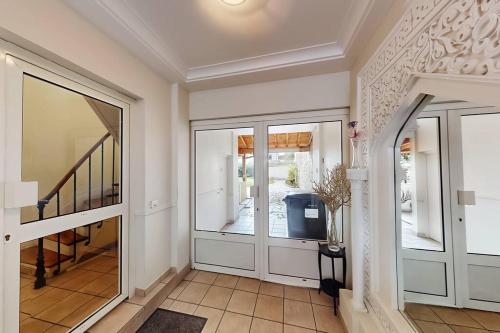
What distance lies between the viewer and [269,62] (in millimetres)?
2176

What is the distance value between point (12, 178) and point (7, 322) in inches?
34.0

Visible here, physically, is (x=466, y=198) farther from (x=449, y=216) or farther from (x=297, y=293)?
(x=297, y=293)

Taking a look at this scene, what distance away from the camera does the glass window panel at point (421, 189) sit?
1.33m

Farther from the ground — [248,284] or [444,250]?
[444,250]

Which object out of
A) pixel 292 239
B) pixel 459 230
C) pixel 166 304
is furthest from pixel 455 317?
pixel 166 304

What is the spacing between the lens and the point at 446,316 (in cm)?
120

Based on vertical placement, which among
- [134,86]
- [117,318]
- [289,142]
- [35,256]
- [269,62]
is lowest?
[117,318]

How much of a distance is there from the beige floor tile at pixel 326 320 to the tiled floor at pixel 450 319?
75 centimetres

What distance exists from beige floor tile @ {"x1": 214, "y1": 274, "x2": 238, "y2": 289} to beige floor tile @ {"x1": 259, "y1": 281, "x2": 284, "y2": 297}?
0.36m

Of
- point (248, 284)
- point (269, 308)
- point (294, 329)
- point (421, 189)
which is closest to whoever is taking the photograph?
point (421, 189)

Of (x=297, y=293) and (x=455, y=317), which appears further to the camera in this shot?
(x=297, y=293)

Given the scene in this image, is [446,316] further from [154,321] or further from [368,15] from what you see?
[154,321]

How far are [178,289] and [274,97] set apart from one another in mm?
2678

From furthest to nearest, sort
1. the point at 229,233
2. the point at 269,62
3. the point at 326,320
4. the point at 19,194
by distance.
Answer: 1. the point at 229,233
2. the point at 269,62
3. the point at 326,320
4. the point at 19,194
